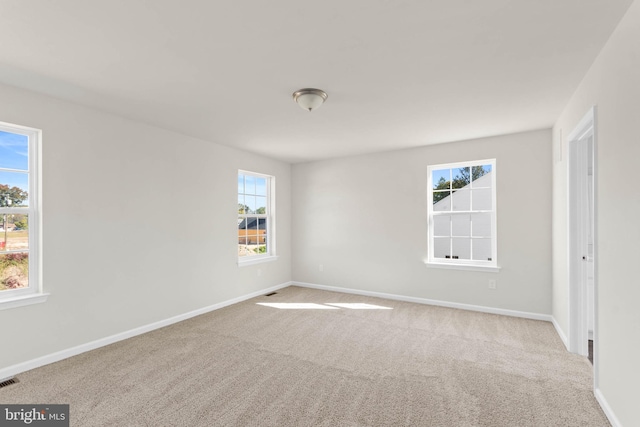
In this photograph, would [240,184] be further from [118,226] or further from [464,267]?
[464,267]

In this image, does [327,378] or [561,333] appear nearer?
[327,378]

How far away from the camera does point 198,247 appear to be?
4.15 m

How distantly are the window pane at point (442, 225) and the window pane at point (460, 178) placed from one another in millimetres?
508

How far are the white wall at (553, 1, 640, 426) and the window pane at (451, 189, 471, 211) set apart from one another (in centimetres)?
218

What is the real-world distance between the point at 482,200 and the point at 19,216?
5407 millimetres

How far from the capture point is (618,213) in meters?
1.79

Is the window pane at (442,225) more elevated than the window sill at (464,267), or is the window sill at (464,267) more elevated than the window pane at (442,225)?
the window pane at (442,225)

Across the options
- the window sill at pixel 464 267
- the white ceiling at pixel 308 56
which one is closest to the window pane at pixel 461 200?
the window sill at pixel 464 267

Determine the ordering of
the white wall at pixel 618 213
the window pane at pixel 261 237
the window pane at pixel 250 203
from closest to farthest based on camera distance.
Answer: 1. the white wall at pixel 618 213
2. the window pane at pixel 250 203
3. the window pane at pixel 261 237

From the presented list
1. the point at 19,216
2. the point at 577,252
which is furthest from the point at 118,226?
the point at 577,252

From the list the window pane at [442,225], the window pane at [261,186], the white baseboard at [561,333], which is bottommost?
the white baseboard at [561,333]

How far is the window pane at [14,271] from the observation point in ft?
8.39

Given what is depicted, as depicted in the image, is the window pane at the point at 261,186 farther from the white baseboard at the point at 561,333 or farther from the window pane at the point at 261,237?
the white baseboard at the point at 561,333

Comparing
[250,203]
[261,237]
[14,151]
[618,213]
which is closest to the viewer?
[618,213]
